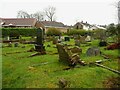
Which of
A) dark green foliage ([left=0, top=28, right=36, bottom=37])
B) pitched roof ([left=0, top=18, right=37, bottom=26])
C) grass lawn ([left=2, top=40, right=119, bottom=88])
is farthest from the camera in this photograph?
pitched roof ([left=0, top=18, right=37, bottom=26])

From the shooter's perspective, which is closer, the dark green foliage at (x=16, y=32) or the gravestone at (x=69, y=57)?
the gravestone at (x=69, y=57)

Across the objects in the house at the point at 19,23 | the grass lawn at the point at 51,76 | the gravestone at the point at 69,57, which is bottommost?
the grass lawn at the point at 51,76

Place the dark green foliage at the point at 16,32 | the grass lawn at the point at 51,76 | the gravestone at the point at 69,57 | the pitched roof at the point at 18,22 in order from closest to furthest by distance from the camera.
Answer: the grass lawn at the point at 51,76 < the gravestone at the point at 69,57 < the dark green foliage at the point at 16,32 < the pitched roof at the point at 18,22

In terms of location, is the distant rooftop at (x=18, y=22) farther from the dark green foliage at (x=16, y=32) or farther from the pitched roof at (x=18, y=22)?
the dark green foliage at (x=16, y=32)

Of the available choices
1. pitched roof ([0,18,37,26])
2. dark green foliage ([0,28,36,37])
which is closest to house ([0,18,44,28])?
pitched roof ([0,18,37,26])

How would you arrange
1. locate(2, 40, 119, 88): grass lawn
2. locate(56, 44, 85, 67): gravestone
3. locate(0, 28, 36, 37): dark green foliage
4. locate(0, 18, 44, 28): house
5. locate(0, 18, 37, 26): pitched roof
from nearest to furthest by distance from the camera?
1. locate(2, 40, 119, 88): grass lawn
2. locate(56, 44, 85, 67): gravestone
3. locate(0, 28, 36, 37): dark green foliage
4. locate(0, 18, 44, 28): house
5. locate(0, 18, 37, 26): pitched roof

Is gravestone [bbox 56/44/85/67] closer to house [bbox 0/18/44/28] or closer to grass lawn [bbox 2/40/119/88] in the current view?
grass lawn [bbox 2/40/119/88]

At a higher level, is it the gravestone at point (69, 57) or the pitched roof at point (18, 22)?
the pitched roof at point (18, 22)

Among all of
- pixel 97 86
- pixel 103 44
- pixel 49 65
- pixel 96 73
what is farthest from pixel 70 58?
pixel 103 44

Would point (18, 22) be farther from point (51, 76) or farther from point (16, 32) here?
point (51, 76)

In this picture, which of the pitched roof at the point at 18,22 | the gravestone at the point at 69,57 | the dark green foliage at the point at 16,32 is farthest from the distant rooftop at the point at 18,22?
the gravestone at the point at 69,57

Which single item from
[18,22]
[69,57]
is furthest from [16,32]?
[69,57]

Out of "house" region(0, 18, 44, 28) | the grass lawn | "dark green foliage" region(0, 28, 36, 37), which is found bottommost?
the grass lawn

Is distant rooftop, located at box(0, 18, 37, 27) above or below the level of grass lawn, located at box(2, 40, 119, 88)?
above
